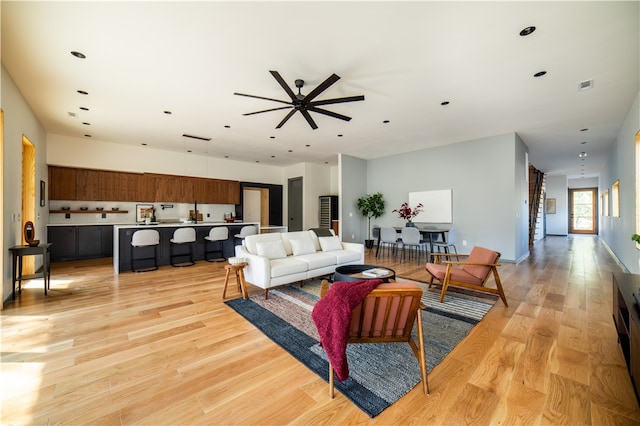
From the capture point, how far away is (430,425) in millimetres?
1518

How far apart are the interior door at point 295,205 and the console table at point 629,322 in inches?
313

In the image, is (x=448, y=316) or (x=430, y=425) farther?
(x=448, y=316)

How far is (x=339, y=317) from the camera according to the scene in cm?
161

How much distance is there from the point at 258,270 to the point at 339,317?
228 centimetres

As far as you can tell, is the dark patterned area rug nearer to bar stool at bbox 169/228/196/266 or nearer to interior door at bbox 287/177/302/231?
bar stool at bbox 169/228/196/266

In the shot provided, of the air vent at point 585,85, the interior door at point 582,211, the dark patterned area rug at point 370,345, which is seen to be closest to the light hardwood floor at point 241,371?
the dark patterned area rug at point 370,345

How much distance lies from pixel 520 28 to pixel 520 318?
9.67ft

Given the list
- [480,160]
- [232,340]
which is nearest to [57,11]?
[232,340]

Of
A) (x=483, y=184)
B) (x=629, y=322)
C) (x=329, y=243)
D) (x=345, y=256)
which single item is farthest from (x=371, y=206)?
(x=629, y=322)

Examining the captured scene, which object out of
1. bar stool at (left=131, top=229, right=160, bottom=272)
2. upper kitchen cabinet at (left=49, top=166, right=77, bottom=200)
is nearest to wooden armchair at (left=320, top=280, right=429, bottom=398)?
bar stool at (left=131, top=229, right=160, bottom=272)

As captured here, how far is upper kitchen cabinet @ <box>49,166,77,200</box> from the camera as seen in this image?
626 centimetres

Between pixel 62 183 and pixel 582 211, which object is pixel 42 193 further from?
pixel 582 211

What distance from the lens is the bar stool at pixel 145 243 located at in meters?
5.17

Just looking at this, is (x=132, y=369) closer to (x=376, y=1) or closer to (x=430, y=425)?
(x=430, y=425)
